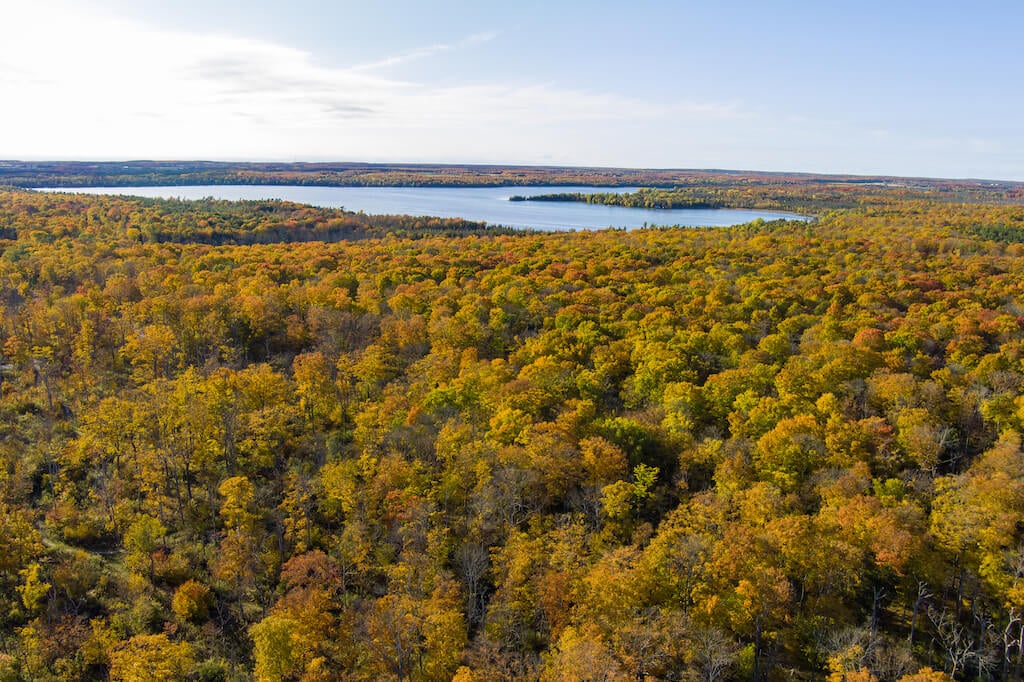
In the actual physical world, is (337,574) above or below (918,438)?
below

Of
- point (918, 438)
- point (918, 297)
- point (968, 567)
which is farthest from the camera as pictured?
point (918, 297)

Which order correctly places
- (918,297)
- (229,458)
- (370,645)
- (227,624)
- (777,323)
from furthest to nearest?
(918,297)
(777,323)
(229,458)
(227,624)
(370,645)

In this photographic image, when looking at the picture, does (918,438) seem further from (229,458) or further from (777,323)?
(229,458)

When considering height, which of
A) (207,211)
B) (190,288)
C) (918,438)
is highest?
(207,211)

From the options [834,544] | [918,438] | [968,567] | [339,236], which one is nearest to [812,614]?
[834,544]

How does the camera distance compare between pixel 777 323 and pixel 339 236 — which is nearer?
pixel 777 323

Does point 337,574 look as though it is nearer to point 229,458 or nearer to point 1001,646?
point 229,458
